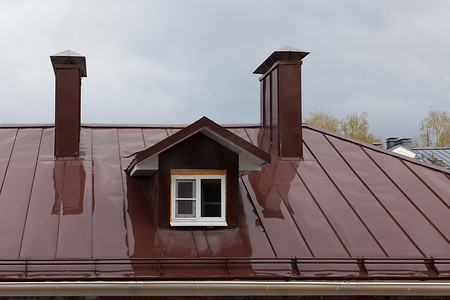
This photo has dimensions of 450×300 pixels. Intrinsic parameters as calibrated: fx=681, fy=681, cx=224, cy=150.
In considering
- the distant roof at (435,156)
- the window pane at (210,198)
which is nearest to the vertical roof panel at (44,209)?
the window pane at (210,198)

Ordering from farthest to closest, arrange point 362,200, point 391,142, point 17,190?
point 391,142
point 362,200
point 17,190

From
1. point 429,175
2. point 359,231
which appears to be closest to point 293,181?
point 359,231

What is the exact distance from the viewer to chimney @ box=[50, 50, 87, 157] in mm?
12633

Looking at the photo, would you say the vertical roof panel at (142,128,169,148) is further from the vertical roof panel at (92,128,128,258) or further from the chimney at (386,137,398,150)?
the chimney at (386,137,398,150)

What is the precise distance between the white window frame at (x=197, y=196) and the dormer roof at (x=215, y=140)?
1.31ft

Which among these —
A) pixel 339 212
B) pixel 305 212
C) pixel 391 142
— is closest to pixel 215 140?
pixel 305 212

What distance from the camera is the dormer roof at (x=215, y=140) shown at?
10.1 meters

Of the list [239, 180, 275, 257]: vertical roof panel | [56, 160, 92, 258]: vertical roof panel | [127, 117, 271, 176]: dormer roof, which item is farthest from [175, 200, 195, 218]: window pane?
[56, 160, 92, 258]: vertical roof panel

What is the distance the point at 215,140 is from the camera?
417 inches

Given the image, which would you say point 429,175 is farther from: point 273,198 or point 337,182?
point 273,198

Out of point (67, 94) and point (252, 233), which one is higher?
point (67, 94)

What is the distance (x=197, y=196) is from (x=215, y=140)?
938 millimetres

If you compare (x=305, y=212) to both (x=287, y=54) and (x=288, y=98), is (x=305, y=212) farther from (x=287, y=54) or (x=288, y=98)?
(x=287, y=54)

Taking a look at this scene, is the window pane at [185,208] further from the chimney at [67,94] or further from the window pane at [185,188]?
the chimney at [67,94]
